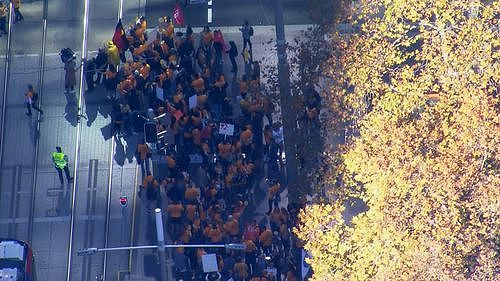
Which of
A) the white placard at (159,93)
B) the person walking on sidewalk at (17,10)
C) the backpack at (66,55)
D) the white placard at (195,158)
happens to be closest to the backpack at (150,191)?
the white placard at (195,158)

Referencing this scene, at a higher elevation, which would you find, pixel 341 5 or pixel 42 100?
pixel 341 5

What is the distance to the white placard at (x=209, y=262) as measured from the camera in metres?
35.2

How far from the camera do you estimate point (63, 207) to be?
3966 cm

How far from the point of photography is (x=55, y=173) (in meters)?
40.5

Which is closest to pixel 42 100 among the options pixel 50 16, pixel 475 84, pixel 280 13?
pixel 50 16

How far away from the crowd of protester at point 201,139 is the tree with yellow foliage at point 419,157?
383 centimetres

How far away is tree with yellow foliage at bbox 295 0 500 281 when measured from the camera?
3111 cm

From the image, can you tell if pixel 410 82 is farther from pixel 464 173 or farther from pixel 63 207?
pixel 63 207

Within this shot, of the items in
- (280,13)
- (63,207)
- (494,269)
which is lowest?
(494,269)

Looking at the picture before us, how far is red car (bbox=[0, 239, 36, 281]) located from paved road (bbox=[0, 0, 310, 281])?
283 centimetres

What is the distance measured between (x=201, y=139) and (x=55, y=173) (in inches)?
292

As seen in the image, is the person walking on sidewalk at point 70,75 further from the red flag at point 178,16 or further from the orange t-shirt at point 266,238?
the orange t-shirt at point 266,238

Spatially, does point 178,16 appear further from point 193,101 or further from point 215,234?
point 215,234

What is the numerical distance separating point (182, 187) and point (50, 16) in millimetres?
13568
